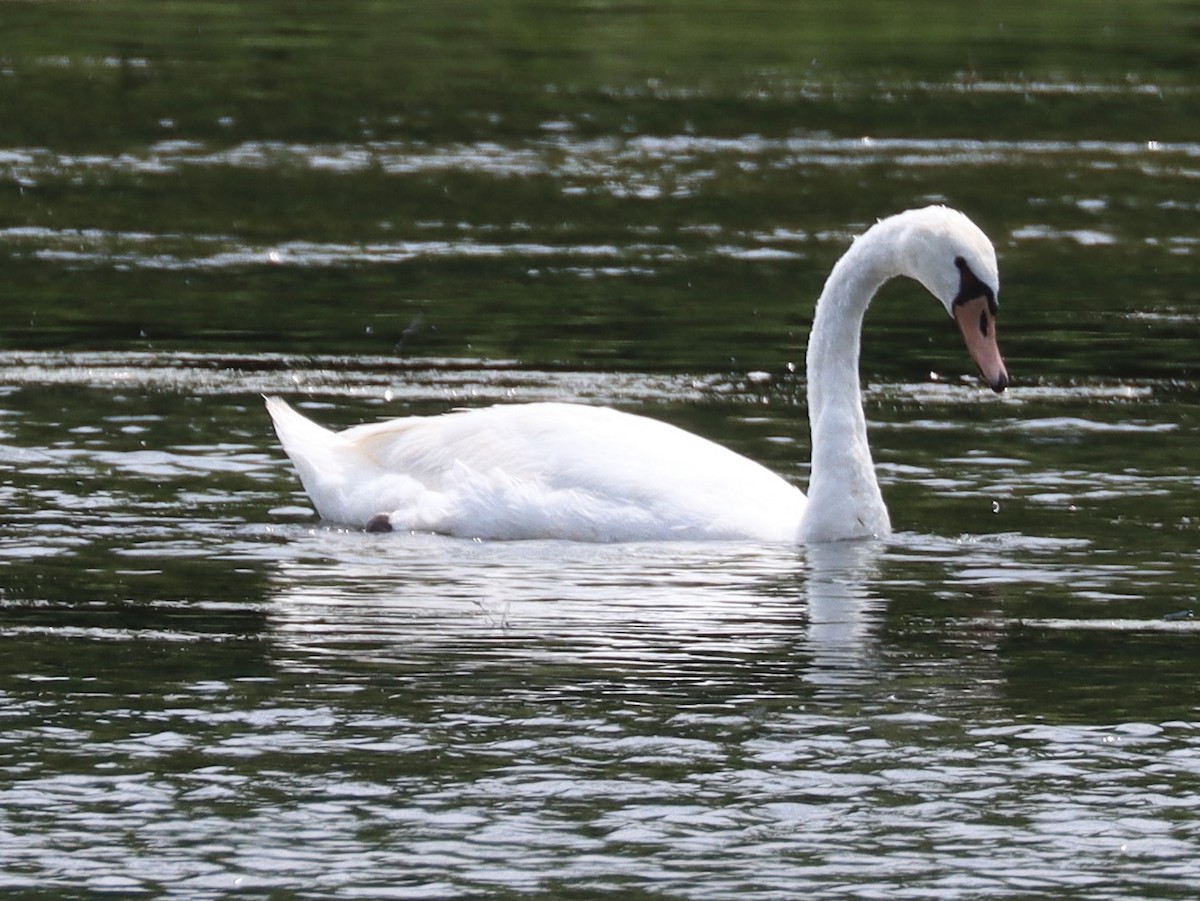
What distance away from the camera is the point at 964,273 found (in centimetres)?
1162

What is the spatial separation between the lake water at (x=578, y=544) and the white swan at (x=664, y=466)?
0.17 m

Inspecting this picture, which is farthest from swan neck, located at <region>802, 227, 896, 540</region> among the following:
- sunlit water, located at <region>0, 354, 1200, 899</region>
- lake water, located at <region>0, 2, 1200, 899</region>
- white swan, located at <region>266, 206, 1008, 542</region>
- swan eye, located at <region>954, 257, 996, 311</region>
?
swan eye, located at <region>954, 257, 996, 311</region>

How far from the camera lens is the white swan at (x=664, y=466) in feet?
37.5

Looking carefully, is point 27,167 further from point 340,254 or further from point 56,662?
point 56,662

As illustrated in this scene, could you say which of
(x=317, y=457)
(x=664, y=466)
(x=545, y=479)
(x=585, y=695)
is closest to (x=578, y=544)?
(x=545, y=479)

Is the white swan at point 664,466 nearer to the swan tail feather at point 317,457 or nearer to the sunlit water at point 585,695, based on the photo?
the swan tail feather at point 317,457

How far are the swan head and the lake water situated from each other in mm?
753

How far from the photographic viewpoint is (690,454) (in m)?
11.6

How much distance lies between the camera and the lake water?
25.1ft

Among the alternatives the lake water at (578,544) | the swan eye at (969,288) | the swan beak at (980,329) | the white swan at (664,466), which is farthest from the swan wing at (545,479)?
the swan eye at (969,288)

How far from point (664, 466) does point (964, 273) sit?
1.41 m

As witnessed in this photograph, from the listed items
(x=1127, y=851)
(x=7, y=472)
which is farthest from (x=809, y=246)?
(x=1127, y=851)

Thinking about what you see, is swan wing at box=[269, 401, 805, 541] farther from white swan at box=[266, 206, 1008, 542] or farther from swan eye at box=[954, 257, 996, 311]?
swan eye at box=[954, 257, 996, 311]

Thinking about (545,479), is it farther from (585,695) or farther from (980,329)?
(585,695)
